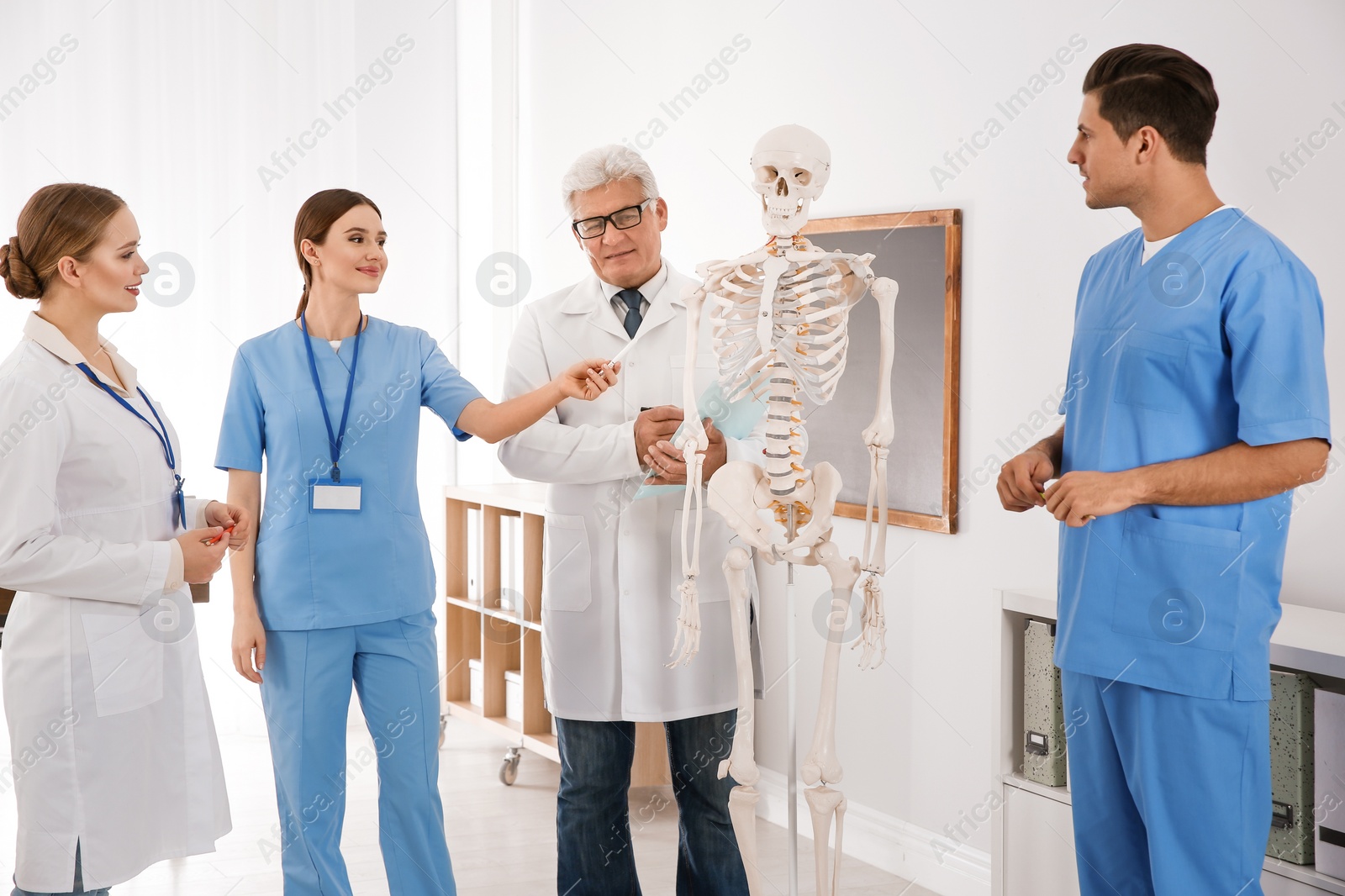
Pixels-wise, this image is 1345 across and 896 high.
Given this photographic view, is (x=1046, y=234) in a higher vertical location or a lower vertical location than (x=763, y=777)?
higher

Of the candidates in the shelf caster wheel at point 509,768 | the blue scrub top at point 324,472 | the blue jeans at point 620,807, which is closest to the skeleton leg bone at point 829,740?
the blue jeans at point 620,807

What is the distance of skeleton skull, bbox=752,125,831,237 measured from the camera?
1608 millimetres

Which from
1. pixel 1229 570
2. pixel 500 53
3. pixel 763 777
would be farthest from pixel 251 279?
pixel 1229 570

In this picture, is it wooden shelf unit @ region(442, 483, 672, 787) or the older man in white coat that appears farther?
wooden shelf unit @ region(442, 483, 672, 787)

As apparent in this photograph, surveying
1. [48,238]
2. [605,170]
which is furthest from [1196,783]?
[48,238]

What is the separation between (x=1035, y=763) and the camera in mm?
2145

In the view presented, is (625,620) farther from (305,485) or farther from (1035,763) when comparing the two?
(1035,763)

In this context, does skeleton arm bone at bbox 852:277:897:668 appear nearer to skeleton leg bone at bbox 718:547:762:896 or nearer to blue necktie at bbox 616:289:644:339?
skeleton leg bone at bbox 718:547:762:896

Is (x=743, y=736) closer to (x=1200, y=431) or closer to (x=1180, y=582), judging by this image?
(x=1180, y=582)

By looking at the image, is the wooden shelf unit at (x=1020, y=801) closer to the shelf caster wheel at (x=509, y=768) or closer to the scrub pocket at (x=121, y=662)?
the scrub pocket at (x=121, y=662)

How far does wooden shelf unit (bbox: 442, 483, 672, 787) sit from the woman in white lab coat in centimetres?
170

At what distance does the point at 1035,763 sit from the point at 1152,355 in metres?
0.97

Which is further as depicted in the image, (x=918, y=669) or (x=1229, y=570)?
(x=918, y=669)

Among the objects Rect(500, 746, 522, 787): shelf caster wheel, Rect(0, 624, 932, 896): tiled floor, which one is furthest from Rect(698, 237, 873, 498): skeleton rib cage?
Rect(500, 746, 522, 787): shelf caster wheel
